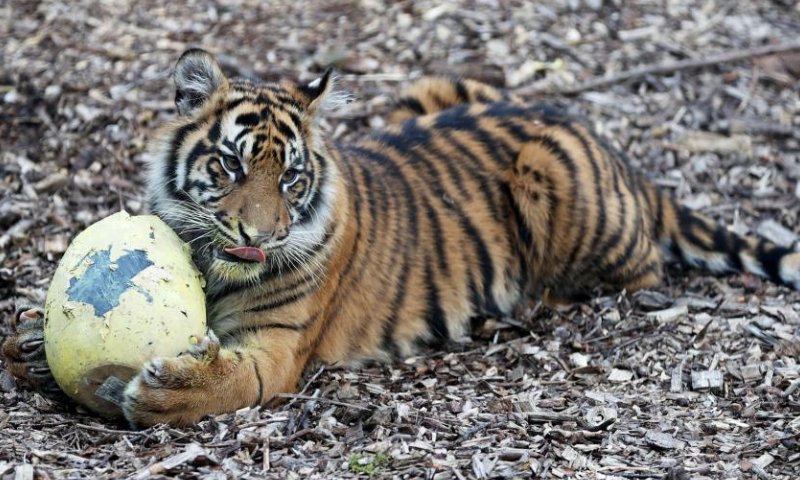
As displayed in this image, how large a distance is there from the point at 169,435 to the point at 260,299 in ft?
2.83

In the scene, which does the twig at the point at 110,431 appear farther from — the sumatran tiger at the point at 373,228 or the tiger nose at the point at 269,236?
the tiger nose at the point at 269,236

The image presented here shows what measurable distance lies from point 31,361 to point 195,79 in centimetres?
144

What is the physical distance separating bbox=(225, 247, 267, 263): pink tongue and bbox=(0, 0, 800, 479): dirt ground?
663mm

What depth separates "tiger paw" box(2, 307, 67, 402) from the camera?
459cm

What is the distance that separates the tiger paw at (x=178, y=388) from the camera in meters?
4.22

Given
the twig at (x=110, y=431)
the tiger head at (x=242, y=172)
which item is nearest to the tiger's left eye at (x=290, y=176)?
the tiger head at (x=242, y=172)

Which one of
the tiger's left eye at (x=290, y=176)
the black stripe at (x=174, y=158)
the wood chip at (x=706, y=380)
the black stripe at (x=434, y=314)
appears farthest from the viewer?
the black stripe at (x=434, y=314)

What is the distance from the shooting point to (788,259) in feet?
19.8

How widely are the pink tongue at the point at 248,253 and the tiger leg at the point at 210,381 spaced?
1.19 ft

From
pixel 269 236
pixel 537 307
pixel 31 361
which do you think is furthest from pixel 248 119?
pixel 537 307

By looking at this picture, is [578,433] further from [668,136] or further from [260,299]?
[668,136]

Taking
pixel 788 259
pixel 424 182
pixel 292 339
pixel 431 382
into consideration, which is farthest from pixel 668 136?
pixel 292 339

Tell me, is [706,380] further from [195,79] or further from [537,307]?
[195,79]

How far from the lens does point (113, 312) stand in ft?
13.7
